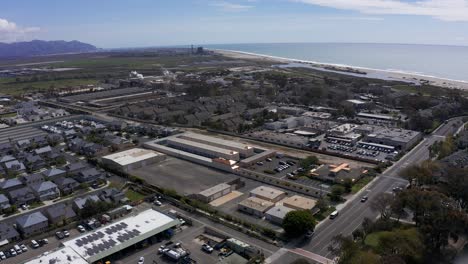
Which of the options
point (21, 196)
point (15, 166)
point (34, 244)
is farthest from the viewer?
point (15, 166)

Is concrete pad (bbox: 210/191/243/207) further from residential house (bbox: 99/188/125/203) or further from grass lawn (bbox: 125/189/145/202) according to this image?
residential house (bbox: 99/188/125/203)

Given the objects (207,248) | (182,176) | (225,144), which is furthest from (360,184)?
(182,176)

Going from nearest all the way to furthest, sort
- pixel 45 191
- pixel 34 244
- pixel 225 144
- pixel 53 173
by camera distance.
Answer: pixel 34 244 → pixel 45 191 → pixel 53 173 → pixel 225 144

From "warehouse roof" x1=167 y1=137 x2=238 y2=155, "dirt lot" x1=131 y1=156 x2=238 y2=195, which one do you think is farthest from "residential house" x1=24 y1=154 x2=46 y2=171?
"warehouse roof" x1=167 y1=137 x2=238 y2=155

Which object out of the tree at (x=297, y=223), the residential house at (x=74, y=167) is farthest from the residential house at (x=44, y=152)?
the tree at (x=297, y=223)

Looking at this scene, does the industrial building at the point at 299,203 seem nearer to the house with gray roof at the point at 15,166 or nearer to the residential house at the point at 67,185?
the residential house at the point at 67,185

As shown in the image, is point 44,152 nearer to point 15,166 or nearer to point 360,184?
point 15,166
